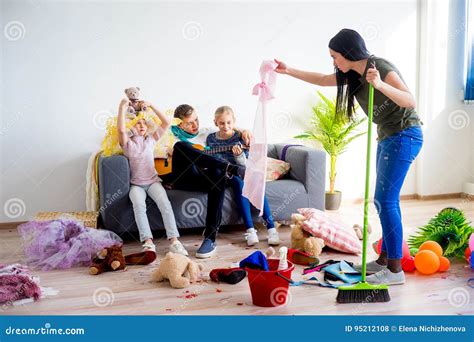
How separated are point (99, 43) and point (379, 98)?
7.60ft

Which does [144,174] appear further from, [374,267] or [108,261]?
[374,267]

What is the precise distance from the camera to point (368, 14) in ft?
14.8

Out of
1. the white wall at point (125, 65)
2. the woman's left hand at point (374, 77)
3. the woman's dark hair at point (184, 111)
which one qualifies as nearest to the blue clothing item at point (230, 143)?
the woman's dark hair at point (184, 111)

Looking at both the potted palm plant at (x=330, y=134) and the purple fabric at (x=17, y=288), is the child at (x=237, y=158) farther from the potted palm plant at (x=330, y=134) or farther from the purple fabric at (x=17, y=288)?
the purple fabric at (x=17, y=288)

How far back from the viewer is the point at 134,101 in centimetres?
326

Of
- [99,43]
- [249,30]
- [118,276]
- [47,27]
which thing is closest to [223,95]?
[249,30]

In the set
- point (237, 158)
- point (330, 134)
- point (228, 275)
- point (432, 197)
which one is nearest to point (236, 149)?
point (237, 158)

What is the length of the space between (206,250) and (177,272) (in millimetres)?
553

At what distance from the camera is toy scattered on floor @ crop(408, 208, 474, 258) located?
2920 millimetres

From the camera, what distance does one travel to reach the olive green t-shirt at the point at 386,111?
7.73ft

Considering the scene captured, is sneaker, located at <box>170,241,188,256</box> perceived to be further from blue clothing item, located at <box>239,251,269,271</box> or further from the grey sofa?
blue clothing item, located at <box>239,251,269,271</box>

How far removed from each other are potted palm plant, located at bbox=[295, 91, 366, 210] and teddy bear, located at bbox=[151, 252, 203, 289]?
2.00 metres

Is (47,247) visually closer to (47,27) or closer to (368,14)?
(47,27)

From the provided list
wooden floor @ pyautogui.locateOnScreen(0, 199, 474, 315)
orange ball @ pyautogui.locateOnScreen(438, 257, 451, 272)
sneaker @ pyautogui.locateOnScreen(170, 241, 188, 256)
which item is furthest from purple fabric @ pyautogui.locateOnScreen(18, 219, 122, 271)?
orange ball @ pyautogui.locateOnScreen(438, 257, 451, 272)
